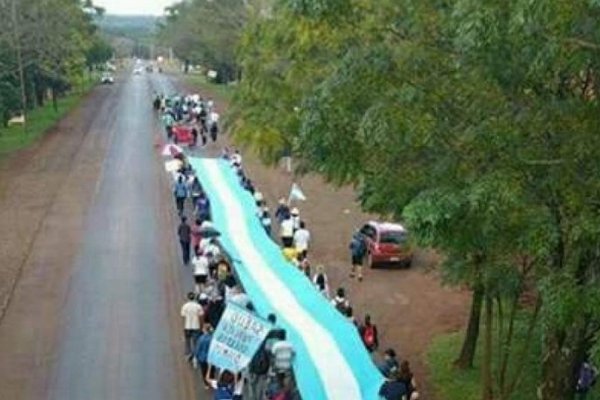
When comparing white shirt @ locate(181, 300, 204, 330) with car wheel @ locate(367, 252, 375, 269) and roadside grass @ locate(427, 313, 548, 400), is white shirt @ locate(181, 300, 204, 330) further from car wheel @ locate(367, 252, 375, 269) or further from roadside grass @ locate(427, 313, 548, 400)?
car wheel @ locate(367, 252, 375, 269)

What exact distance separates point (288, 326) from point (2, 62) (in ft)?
134

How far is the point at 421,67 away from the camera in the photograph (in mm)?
13234

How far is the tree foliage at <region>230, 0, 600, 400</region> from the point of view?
1128 cm

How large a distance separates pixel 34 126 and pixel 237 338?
4641cm

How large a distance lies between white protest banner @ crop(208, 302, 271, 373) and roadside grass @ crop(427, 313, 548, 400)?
14.0ft

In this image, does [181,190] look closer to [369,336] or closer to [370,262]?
[370,262]

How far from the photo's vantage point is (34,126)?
60.0 meters

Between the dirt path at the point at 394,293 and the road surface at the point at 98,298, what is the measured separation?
4.41m

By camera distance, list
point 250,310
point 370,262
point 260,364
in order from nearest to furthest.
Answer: point 260,364, point 250,310, point 370,262

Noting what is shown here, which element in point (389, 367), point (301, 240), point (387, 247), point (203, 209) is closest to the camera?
point (389, 367)

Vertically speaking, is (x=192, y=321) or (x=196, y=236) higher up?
(x=192, y=321)

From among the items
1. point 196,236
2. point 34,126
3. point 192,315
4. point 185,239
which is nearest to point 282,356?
point 192,315

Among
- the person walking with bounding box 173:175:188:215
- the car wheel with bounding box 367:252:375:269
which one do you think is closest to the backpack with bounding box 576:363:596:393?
the car wheel with bounding box 367:252:375:269

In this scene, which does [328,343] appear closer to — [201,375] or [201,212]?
[201,375]
